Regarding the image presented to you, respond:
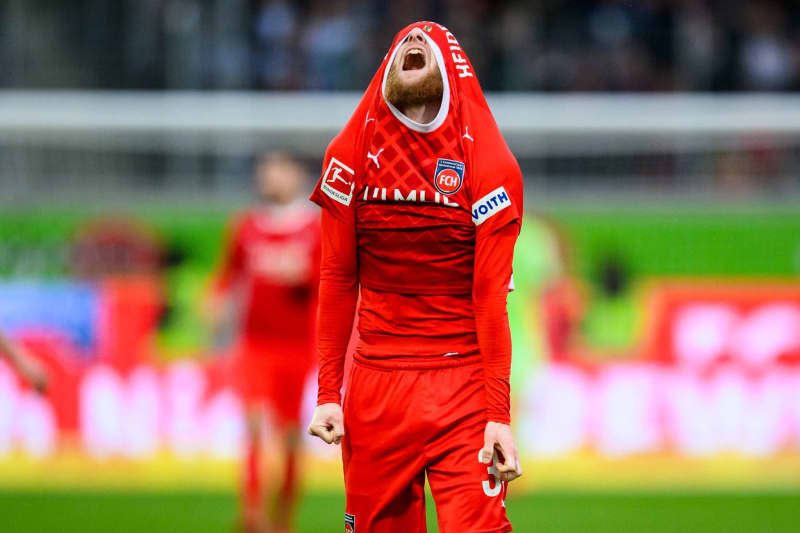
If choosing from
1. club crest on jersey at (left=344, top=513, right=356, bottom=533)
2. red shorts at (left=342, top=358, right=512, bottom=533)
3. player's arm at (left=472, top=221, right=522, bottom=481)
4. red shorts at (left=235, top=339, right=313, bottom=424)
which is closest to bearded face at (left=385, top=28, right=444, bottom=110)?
player's arm at (left=472, top=221, right=522, bottom=481)

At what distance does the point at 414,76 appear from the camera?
352cm

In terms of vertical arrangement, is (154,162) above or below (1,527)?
above

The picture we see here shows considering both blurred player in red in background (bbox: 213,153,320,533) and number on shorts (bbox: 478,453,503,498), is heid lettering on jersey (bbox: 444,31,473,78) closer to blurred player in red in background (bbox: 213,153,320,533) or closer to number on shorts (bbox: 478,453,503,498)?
number on shorts (bbox: 478,453,503,498)

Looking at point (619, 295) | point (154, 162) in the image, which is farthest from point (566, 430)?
point (154, 162)

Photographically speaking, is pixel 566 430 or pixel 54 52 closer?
pixel 566 430

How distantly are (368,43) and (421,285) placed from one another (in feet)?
25.3

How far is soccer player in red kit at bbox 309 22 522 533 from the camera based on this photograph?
3496 mm

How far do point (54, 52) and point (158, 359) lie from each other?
3098 millimetres

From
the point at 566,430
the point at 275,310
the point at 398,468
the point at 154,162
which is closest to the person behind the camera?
the point at 398,468

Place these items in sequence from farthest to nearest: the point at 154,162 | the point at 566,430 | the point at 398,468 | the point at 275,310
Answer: the point at 154,162
the point at 566,430
the point at 275,310
the point at 398,468

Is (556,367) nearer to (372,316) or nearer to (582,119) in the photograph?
(582,119)

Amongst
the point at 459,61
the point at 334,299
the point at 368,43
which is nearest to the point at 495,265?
the point at 334,299

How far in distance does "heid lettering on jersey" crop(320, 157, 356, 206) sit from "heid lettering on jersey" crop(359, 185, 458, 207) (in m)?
0.05

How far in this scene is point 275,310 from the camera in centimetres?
763
